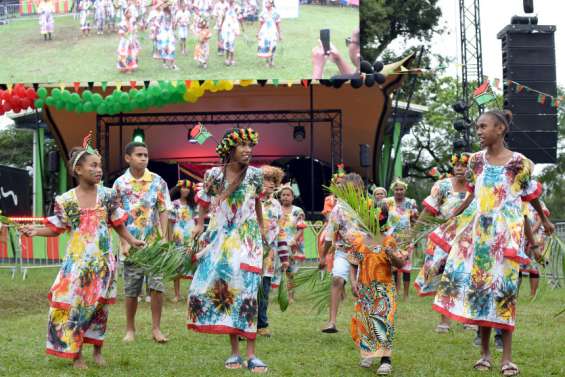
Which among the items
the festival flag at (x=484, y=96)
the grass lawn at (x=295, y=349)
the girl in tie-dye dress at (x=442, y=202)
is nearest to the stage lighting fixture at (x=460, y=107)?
the festival flag at (x=484, y=96)

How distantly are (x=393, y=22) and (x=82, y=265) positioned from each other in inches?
1361

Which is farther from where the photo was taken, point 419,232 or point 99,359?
point 419,232

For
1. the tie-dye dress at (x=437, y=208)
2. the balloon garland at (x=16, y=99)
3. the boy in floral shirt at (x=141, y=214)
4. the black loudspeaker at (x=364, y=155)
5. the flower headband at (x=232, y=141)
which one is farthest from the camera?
the black loudspeaker at (x=364, y=155)

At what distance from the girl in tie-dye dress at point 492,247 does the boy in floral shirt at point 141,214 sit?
2836mm

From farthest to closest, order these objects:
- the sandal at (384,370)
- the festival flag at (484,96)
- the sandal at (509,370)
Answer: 1. the festival flag at (484,96)
2. the sandal at (384,370)
3. the sandal at (509,370)

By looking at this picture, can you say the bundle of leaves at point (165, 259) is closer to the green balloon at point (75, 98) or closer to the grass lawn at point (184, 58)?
the green balloon at point (75, 98)

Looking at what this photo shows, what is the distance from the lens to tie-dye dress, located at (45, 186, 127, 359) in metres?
6.75

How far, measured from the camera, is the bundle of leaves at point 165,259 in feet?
23.5

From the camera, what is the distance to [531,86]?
19453 mm

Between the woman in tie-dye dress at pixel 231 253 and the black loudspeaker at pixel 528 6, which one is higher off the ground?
the black loudspeaker at pixel 528 6

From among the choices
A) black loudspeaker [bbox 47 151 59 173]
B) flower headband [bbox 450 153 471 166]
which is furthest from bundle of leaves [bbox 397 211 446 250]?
black loudspeaker [bbox 47 151 59 173]

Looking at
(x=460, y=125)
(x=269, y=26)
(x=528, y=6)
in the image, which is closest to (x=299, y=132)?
(x=269, y=26)

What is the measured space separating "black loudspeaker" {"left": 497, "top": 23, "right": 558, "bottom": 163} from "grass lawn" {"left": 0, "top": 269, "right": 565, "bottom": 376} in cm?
840

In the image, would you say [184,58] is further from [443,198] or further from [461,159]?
[461,159]
